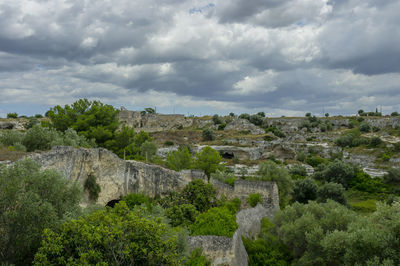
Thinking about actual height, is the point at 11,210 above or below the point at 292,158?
above

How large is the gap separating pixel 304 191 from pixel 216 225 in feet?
85.0

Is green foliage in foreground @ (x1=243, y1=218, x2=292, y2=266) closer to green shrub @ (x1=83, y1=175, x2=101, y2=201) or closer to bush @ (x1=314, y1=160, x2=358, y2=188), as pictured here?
green shrub @ (x1=83, y1=175, x2=101, y2=201)

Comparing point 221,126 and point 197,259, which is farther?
point 221,126

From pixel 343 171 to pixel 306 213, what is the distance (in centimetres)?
3442

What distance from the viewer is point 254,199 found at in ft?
73.1

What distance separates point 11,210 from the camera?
9.11 metres

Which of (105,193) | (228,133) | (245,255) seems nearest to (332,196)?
(245,255)

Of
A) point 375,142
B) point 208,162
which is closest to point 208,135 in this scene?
point 375,142

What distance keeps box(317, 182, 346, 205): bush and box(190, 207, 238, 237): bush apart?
23224mm

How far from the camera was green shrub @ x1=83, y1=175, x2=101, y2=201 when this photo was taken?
21.3 meters

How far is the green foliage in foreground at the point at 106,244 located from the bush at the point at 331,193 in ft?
103

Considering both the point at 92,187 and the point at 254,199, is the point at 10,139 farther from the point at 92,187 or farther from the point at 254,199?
the point at 254,199

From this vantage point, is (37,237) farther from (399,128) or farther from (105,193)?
(399,128)

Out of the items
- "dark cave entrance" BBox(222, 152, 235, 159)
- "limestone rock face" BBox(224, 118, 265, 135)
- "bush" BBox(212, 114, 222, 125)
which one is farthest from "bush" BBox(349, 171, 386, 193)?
"bush" BBox(212, 114, 222, 125)
